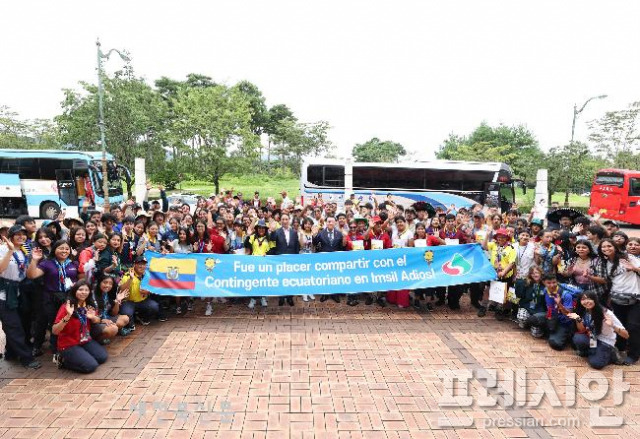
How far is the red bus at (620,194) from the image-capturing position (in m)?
21.3

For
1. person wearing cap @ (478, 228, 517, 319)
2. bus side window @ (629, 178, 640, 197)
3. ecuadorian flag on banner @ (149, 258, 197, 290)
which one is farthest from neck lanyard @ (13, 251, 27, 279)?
bus side window @ (629, 178, 640, 197)

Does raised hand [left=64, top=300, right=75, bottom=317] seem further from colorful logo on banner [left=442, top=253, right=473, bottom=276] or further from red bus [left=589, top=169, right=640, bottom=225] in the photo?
red bus [left=589, top=169, right=640, bottom=225]

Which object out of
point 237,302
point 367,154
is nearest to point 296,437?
point 237,302

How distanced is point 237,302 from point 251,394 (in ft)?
11.1

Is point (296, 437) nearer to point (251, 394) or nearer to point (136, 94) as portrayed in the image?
point (251, 394)

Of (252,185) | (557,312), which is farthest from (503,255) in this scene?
(252,185)

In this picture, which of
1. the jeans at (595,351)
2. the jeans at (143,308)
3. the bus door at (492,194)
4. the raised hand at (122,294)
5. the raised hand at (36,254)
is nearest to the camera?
the raised hand at (36,254)

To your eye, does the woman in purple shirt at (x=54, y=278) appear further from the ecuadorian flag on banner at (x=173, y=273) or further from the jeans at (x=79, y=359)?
the ecuadorian flag on banner at (x=173, y=273)

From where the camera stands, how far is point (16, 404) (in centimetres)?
442

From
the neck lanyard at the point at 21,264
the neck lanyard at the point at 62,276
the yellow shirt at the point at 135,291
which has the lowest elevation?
the yellow shirt at the point at 135,291

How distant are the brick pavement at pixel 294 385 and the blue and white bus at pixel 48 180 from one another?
16.1 metres

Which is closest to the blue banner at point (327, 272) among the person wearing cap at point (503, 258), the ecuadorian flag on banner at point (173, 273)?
the ecuadorian flag on banner at point (173, 273)

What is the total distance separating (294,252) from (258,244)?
68 cm

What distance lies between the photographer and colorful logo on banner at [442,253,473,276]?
287 inches
